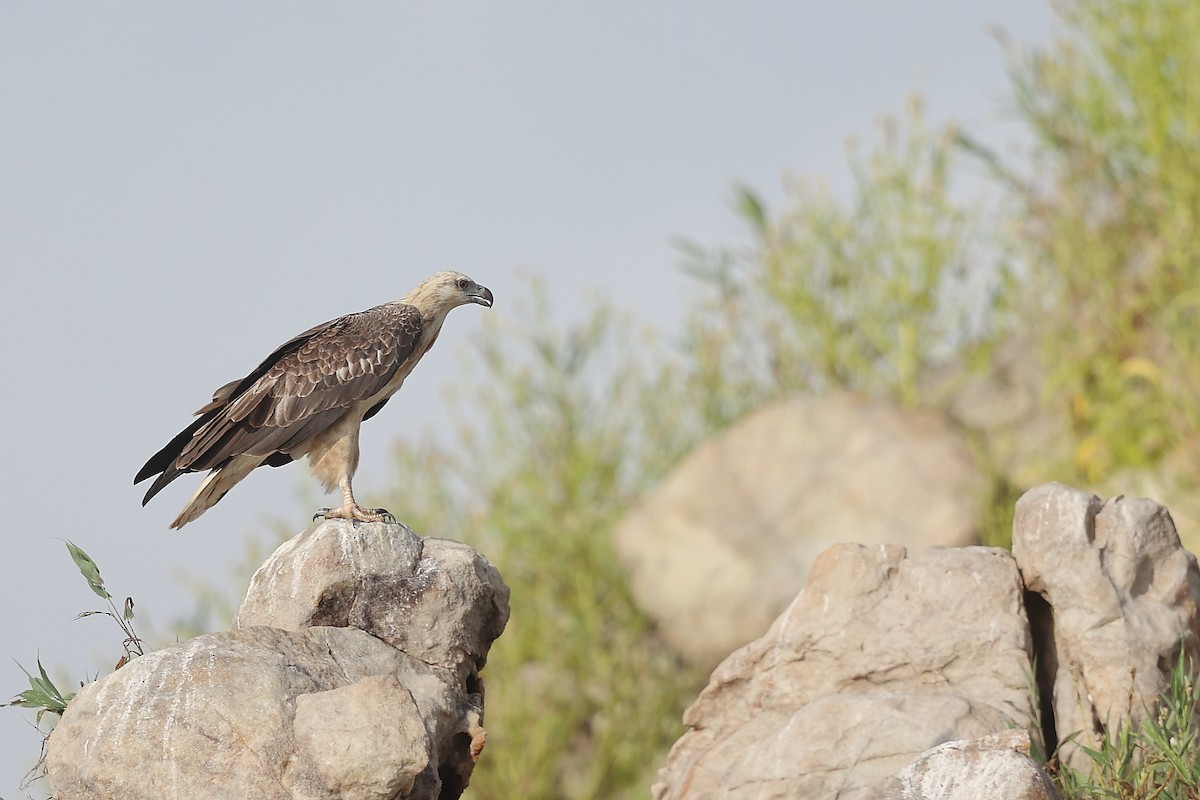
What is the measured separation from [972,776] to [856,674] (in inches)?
55.5

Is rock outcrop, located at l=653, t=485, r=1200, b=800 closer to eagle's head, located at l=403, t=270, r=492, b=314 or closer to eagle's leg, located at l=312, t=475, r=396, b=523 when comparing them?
eagle's leg, located at l=312, t=475, r=396, b=523

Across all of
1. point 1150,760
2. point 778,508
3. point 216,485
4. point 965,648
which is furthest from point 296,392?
point 778,508

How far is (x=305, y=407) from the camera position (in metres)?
7.71

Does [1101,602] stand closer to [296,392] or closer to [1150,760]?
[1150,760]

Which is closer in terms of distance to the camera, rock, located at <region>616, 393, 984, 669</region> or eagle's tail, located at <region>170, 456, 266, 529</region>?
eagle's tail, located at <region>170, 456, 266, 529</region>

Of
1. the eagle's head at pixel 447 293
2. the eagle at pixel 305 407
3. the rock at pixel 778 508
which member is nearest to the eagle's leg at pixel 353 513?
the eagle at pixel 305 407

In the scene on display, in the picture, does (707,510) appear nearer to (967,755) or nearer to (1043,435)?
(1043,435)

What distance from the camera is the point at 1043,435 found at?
1627cm

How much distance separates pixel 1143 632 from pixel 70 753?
465cm

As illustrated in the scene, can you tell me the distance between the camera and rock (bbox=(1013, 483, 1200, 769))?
644 cm

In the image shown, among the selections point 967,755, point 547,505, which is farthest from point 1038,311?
point 967,755

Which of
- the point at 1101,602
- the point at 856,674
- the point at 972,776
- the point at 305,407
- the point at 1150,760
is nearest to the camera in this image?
the point at 972,776

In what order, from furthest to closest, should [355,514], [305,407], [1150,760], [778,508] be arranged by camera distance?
1. [778,508]
2. [305,407]
3. [355,514]
4. [1150,760]

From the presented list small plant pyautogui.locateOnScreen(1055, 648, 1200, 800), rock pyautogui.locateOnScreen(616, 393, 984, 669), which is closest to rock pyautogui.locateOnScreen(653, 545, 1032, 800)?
small plant pyautogui.locateOnScreen(1055, 648, 1200, 800)
